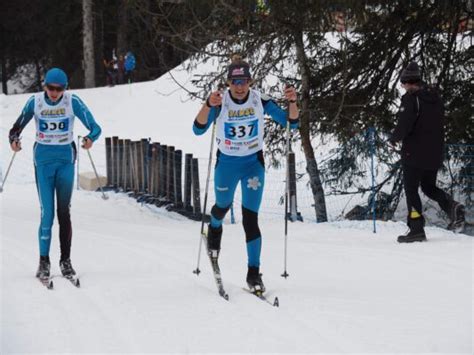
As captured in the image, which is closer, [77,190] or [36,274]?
[36,274]

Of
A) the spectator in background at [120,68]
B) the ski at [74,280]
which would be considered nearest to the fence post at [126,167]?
the ski at [74,280]

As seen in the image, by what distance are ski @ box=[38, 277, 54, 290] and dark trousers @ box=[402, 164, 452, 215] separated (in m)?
4.08

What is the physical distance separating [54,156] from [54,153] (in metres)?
0.03

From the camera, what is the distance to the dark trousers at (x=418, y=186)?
9.00 m

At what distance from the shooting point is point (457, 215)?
30.6 ft

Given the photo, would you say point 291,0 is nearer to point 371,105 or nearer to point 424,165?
point 371,105

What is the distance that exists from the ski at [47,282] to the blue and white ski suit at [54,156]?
11.9 inches

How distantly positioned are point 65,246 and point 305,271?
2.39 metres

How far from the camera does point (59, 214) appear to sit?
772cm

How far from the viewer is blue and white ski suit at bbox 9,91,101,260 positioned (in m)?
7.64

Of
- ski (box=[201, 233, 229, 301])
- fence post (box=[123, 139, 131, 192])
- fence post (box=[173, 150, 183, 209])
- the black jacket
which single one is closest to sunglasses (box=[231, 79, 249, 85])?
ski (box=[201, 233, 229, 301])

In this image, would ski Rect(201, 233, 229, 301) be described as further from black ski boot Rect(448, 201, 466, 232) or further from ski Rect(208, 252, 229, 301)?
black ski boot Rect(448, 201, 466, 232)

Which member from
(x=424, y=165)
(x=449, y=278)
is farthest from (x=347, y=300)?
(x=424, y=165)

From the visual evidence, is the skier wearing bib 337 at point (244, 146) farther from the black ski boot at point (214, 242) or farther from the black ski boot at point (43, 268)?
the black ski boot at point (43, 268)
